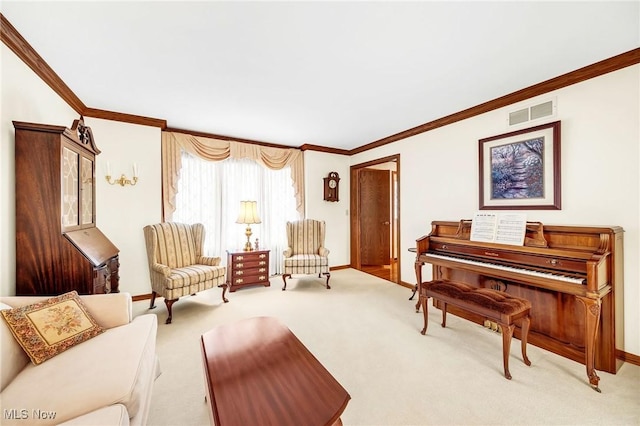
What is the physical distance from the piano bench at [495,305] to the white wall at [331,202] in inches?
108

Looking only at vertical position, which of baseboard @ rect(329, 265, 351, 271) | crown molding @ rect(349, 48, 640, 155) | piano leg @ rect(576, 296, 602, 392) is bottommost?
baseboard @ rect(329, 265, 351, 271)

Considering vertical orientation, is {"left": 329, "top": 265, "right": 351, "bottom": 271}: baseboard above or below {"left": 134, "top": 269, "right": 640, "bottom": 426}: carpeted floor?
above

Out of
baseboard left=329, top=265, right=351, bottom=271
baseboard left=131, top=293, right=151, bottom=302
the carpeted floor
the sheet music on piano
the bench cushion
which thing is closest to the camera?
the carpeted floor

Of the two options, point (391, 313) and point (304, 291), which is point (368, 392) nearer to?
point (391, 313)

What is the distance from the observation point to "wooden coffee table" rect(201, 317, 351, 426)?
1014 mm

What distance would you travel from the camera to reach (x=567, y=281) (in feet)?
5.98

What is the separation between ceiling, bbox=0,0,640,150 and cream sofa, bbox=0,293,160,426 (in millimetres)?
1834

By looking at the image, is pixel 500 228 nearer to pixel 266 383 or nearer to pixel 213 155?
pixel 266 383

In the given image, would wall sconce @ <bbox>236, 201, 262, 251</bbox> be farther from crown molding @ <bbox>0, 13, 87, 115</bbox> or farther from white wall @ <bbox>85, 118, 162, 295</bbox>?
crown molding @ <bbox>0, 13, 87, 115</bbox>

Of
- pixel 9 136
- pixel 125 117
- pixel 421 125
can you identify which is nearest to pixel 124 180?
pixel 125 117

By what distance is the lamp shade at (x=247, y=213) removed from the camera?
389 cm

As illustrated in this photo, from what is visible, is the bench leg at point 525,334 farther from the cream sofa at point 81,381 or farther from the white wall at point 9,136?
the white wall at point 9,136

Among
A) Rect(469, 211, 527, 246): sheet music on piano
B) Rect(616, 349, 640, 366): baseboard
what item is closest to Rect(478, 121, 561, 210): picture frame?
Rect(469, 211, 527, 246): sheet music on piano

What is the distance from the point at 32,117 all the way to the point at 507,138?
14.4 feet
